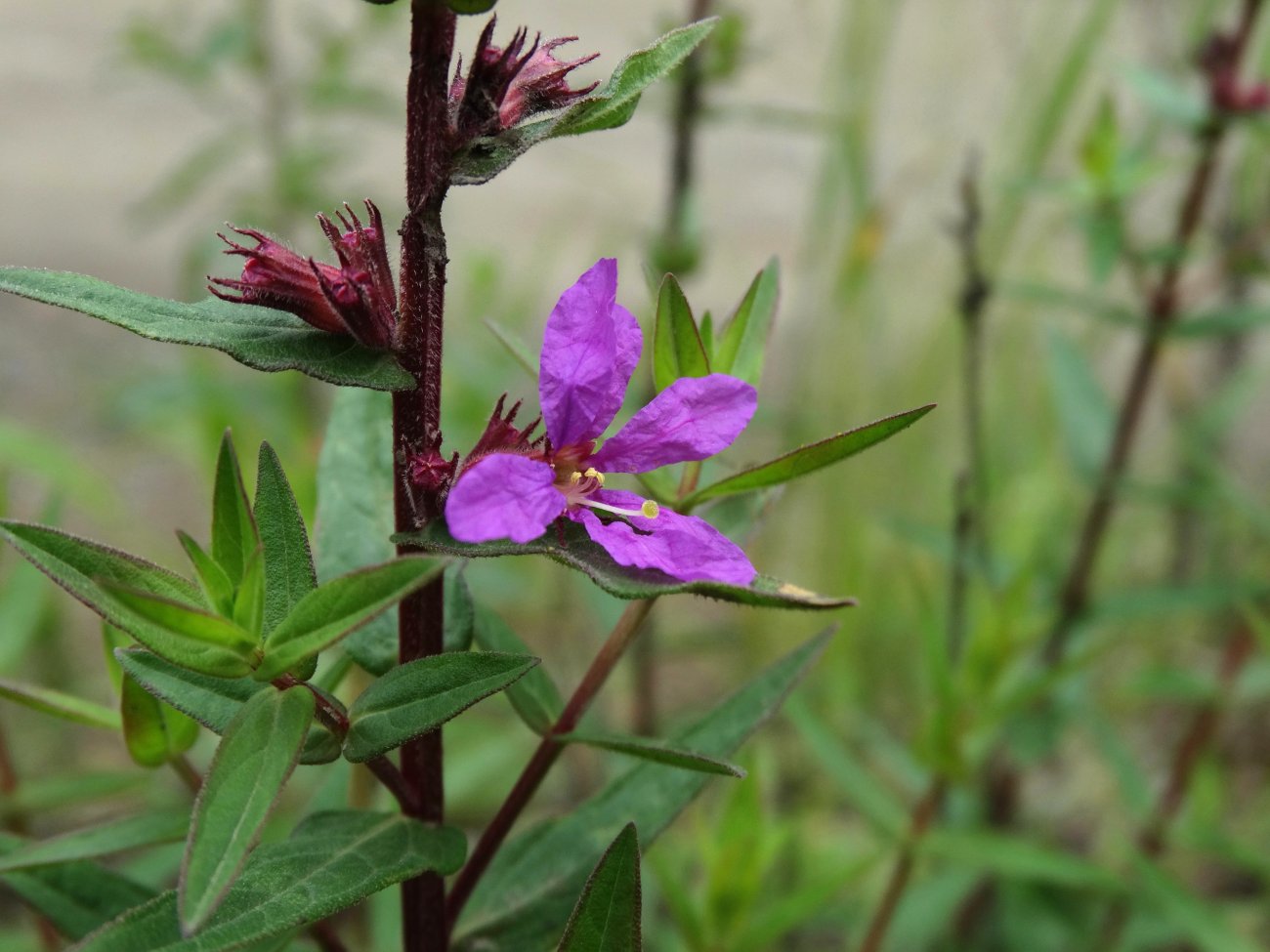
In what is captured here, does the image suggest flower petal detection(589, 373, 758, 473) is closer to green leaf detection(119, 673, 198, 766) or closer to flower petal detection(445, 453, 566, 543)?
flower petal detection(445, 453, 566, 543)

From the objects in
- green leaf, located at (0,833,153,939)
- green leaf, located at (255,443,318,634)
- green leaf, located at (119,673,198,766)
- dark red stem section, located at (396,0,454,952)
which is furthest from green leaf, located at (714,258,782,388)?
green leaf, located at (0,833,153,939)

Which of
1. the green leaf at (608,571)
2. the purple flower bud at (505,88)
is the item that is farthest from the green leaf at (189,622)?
the purple flower bud at (505,88)

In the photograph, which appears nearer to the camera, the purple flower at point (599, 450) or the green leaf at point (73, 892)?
the purple flower at point (599, 450)

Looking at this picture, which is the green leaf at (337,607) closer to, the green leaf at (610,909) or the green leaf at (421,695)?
the green leaf at (421,695)

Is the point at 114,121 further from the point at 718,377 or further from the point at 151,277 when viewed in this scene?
the point at 718,377

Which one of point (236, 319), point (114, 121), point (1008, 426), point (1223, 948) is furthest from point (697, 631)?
point (114, 121)

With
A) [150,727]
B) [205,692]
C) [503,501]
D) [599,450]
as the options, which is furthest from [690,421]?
[150,727]

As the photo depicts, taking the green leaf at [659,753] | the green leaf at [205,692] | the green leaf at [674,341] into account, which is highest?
the green leaf at [674,341]
